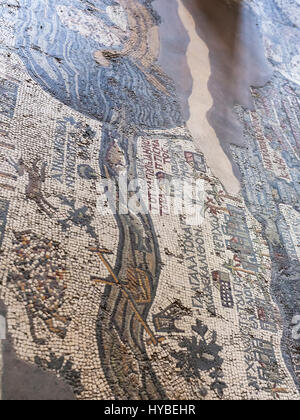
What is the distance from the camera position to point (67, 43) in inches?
240

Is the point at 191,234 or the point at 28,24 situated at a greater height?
the point at 191,234

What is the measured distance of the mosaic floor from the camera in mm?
3297

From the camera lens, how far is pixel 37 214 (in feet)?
12.7

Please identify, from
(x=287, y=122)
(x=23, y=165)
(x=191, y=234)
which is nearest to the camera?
(x=23, y=165)

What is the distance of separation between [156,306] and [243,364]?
791mm

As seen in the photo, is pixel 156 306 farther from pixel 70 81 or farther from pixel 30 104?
pixel 70 81

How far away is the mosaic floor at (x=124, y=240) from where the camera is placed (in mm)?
3297

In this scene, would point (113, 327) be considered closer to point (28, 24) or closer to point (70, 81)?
point (70, 81)

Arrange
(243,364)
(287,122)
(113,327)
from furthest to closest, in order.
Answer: (287,122), (243,364), (113,327)

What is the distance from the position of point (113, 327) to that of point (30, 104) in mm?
2499

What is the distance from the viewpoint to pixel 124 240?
411cm

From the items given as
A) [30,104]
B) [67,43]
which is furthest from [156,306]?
[67,43]

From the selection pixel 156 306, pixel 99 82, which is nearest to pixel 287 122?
pixel 99 82

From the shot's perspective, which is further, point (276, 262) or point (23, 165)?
point (276, 262)
